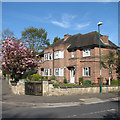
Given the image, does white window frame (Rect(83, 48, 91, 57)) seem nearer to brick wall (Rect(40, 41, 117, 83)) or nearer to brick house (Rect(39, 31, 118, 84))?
brick house (Rect(39, 31, 118, 84))

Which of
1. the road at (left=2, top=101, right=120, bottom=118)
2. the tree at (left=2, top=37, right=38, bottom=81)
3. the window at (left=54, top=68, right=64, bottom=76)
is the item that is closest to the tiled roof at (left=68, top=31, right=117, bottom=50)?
the window at (left=54, top=68, right=64, bottom=76)

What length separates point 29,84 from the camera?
1560cm

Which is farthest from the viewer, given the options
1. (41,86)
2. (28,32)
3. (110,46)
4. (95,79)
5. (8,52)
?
(28,32)

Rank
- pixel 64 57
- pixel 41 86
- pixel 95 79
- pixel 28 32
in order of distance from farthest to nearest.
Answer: pixel 28 32, pixel 64 57, pixel 95 79, pixel 41 86

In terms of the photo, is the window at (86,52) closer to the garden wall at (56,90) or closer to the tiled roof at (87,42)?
the tiled roof at (87,42)

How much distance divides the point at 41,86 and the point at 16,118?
7.29 m

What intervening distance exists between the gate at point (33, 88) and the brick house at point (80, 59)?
36.2 feet

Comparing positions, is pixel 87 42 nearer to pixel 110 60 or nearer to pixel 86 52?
pixel 86 52

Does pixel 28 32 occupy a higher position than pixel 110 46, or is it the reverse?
pixel 28 32

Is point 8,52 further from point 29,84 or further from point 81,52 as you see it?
point 81,52

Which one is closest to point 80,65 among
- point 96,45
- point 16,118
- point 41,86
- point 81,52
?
point 81,52

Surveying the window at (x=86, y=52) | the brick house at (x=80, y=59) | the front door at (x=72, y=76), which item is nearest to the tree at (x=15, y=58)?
the brick house at (x=80, y=59)

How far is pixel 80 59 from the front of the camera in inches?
1016

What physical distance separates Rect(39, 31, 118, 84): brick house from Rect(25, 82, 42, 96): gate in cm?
1104
